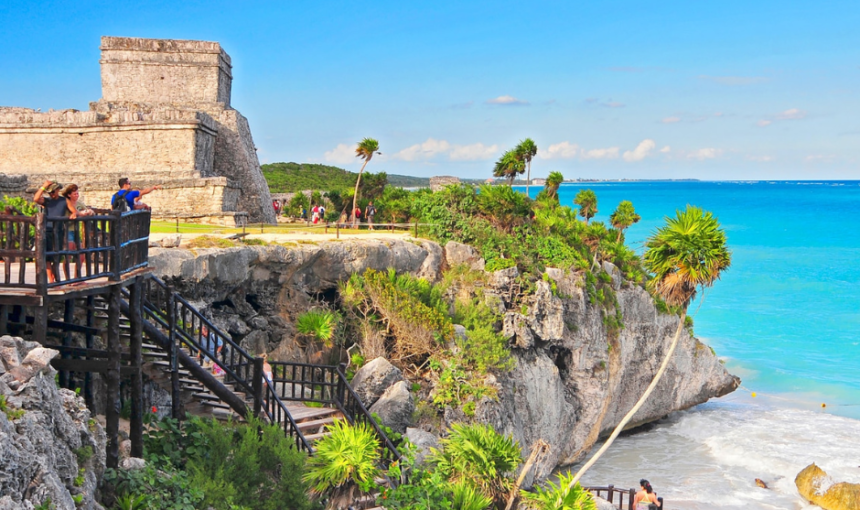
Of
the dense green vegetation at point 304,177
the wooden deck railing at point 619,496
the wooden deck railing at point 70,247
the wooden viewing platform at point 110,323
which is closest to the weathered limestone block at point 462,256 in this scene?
the wooden deck railing at point 619,496

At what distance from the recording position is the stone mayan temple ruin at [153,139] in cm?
2455

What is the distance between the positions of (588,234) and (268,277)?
14671 millimetres

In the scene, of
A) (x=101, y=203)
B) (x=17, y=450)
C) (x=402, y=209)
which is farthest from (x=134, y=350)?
(x=402, y=209)

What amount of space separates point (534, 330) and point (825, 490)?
413 inches

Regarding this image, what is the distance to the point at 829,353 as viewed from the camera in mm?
47594

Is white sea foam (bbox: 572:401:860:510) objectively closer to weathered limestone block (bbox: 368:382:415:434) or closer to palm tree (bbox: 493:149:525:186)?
weathered limestone block (bbox: 368:382:415:434)

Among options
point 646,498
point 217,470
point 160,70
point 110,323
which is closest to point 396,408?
point 217,470

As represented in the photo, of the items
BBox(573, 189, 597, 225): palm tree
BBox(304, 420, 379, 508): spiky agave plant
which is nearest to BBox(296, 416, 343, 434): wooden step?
BBox(304, 420, 379, 508): spiky agave plant

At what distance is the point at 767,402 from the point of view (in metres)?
35.2

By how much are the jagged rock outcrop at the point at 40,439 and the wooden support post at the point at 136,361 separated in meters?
1.41

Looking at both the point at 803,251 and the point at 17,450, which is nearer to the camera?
the point at 17,450

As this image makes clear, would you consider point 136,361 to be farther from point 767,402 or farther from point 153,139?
point 767,402

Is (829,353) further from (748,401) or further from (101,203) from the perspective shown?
(101,203)

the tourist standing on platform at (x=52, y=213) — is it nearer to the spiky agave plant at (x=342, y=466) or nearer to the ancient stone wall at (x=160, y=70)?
the spiky agave plant at (x=342, y=466)
